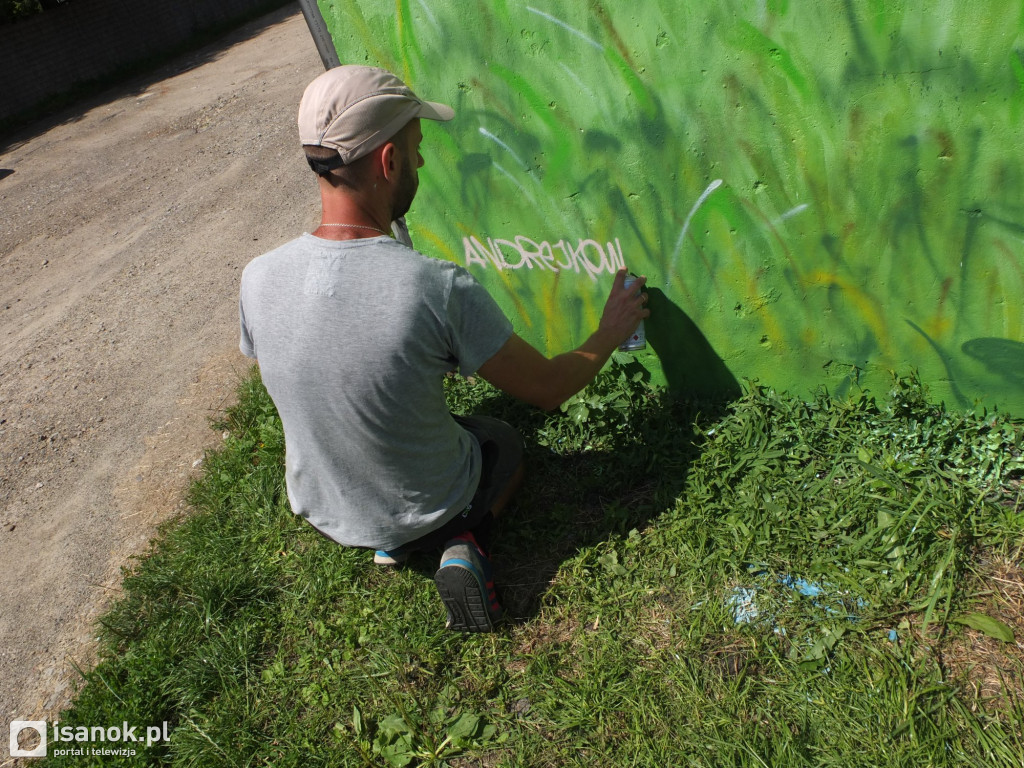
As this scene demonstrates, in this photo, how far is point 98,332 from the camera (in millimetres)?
5043

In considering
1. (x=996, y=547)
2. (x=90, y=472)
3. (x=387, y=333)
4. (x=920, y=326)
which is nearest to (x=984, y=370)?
(x=920, y=326)

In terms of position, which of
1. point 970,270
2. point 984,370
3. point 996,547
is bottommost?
point 996,547

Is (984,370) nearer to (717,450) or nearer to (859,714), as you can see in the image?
(717,450)

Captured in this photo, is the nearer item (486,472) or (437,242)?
(486,472)

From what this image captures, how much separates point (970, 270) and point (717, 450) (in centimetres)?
96

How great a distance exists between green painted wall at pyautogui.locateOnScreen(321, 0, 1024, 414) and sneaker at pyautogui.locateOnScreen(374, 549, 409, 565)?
3.75ft

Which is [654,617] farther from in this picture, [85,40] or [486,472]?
[85,40]

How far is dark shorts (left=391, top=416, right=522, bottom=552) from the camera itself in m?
2.52

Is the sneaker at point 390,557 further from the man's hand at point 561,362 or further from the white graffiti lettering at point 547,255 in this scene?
the white graffiti lettering at point 547,255

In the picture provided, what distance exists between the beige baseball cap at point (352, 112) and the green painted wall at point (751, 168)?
64cm

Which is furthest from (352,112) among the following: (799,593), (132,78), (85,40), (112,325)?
(85,40)

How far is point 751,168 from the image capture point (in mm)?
2391

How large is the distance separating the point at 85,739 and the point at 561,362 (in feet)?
6.22

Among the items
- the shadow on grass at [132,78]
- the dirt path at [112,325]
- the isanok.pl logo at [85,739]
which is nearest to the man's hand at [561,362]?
the isanok.pl logo at [85,739]
